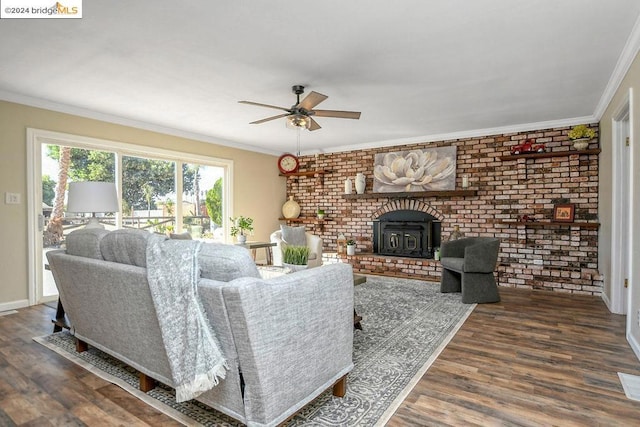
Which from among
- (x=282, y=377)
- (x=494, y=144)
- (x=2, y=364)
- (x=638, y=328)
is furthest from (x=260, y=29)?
(x=494, y=144)

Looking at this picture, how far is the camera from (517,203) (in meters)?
4.98

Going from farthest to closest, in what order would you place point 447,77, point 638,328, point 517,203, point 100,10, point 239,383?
1. point 517,203
2. point 447,77
3. point 638,328
4. point 100,10
5. point 239,383

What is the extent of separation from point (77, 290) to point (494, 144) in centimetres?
525

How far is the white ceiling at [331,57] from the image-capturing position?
2180 millimetres

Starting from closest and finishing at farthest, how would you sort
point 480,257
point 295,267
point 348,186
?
point 295,267 < point 480,257 < point 348,186

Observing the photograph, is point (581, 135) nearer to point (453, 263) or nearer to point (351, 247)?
point (453, 263)

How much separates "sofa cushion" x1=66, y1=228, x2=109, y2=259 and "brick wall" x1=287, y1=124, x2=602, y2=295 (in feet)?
13.9

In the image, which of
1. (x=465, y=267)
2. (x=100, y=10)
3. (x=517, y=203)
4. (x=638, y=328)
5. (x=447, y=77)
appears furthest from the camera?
(x=517, y=203)

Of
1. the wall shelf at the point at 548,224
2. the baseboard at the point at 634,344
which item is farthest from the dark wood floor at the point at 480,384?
the wall shelf at the point at 548,224

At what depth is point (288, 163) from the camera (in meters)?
6.89

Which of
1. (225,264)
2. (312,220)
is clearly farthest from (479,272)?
(312,220)

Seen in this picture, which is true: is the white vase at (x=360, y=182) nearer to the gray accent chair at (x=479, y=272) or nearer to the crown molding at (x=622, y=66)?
the gray accent chair at (x=479, y=272)

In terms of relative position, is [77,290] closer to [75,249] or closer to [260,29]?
[75,249]

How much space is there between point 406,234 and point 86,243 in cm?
455
